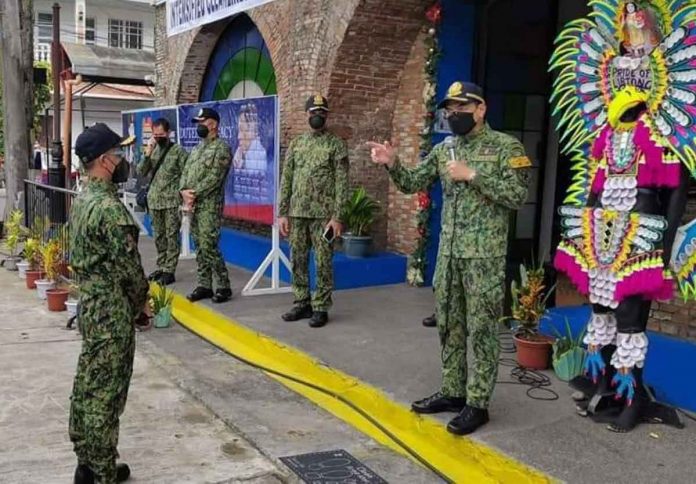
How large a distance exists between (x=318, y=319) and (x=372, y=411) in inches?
72.0

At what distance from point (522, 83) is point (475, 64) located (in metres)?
0.84

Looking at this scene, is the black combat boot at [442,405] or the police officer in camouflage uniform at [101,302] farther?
the black combat boot at [442,405]

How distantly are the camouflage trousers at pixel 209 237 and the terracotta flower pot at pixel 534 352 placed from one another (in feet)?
10.6

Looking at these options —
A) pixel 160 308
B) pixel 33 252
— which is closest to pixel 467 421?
pixel 160 308

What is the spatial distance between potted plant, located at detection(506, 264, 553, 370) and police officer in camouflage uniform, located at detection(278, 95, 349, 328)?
5.83 ft

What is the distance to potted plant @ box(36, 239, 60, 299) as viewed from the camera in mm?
7758

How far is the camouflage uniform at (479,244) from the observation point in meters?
3.96

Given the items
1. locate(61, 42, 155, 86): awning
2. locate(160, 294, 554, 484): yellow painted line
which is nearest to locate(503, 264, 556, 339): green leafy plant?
locate(160, 294, 554, 484): yellow painted line

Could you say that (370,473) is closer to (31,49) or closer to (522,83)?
(522,83)

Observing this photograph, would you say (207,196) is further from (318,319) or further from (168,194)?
(318,319)

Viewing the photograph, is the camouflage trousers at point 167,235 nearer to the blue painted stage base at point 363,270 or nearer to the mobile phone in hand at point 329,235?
the blue painted stage base at point 363,270

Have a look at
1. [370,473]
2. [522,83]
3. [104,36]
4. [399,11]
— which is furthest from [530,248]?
[104,36]

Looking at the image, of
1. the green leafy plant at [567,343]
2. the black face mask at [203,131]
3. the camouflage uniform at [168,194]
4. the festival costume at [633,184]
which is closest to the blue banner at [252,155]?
the black face mask at [203,131]

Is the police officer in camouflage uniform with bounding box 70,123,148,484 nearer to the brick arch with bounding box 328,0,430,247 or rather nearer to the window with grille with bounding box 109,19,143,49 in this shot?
the brick arch with bounding box 328,0,430,247
